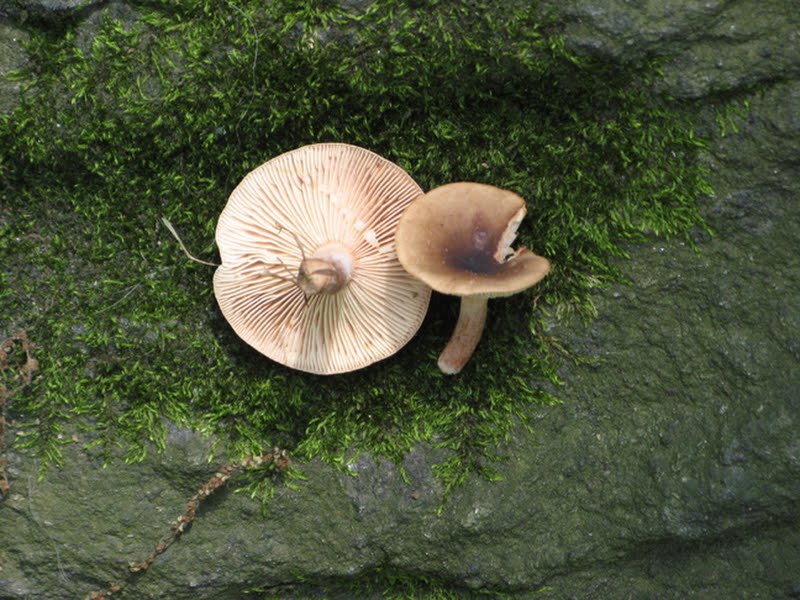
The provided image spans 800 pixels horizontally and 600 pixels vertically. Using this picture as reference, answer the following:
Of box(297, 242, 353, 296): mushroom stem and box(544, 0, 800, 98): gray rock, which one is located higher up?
box(544, 0, 800, 98): gray rock

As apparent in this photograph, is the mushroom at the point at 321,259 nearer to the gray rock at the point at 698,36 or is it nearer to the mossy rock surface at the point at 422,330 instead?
the mossy rock surface at the point at 422,330

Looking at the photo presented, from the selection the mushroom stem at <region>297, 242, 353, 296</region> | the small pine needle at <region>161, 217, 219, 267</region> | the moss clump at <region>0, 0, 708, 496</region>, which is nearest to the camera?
the mushroom stem at <region>297, 242, 353, 296</region>

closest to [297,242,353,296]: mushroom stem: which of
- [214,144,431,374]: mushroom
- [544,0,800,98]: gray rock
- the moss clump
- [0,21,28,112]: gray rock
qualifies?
[214,144,431,374]: mushroom

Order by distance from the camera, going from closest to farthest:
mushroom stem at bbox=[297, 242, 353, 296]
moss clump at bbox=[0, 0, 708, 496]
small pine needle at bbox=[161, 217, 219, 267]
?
1. mushroom stem at bbox=[297, 242, 353, 296]
2. moss clump at bbox=[0, 0, 708, 496]
3. small pine needle at bbox=[161, 217, 219, 267]

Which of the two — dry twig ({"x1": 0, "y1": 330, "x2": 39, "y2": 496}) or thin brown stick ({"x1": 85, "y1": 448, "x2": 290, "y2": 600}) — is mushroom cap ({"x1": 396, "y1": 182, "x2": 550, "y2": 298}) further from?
dry twig ({"x1": 0, "y1": 330, "x2": 39, "y2": 496})

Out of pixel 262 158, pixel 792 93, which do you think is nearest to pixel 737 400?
pixel 792 93

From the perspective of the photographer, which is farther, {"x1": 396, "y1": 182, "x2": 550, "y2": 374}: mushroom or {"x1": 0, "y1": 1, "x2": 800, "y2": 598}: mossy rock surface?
{"x1": 0, "y1": 1, "x2": 800, "y2": 598}: mossy rock surface

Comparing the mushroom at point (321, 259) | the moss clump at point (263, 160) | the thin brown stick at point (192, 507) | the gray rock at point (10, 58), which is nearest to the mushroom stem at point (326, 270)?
the mushroom at point (321, 259)

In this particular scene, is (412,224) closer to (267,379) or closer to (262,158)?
(262,158)

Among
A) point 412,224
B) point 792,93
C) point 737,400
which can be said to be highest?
point 792,93
